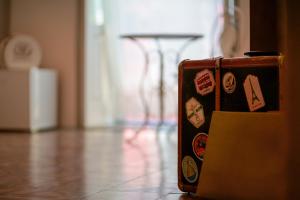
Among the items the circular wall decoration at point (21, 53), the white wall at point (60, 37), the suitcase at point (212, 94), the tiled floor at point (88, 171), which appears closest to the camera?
the suitcase at point (212, 94)

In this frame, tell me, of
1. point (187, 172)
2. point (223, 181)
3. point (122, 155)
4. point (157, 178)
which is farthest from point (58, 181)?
point (122, 155)

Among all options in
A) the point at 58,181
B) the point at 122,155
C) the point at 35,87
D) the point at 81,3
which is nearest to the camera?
the point at 58,181

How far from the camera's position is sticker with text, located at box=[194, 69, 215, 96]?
1.58m

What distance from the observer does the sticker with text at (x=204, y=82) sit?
1580 millimetres

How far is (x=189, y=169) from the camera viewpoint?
5.41 feet

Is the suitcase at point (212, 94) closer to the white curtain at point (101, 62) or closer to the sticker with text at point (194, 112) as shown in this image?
the sticker with text at point (194, 112)

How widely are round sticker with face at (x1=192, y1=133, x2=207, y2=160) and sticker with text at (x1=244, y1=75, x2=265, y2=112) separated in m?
0.18

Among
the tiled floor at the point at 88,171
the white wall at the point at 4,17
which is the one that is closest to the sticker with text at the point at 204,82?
the tiled floor at the point at 88,171

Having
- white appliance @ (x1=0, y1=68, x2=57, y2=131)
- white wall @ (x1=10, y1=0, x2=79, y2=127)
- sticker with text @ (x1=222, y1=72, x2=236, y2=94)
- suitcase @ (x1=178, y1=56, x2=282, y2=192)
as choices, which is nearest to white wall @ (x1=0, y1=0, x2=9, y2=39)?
white wall @ (x1=10, y1=0, x2=79, y2=127)

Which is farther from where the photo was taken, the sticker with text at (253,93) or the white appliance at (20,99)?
the white appliance at (20,99)

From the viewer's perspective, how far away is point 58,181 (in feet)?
6.49

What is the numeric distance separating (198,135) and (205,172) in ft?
0.44

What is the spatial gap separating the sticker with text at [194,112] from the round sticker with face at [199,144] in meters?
0.03

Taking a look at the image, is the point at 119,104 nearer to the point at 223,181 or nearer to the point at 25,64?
the point at 25,64
